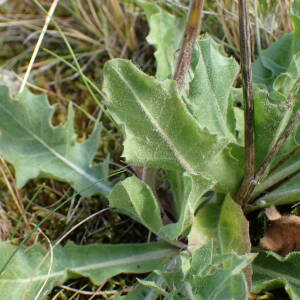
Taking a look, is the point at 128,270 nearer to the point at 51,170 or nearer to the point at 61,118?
the point at 51,170

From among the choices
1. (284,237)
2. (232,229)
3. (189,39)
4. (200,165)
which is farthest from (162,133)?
(284,237)

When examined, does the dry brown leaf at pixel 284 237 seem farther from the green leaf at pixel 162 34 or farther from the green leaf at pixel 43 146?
the green leaf at pixel 162 34

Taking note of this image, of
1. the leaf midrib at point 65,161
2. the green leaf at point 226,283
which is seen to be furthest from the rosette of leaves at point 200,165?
the leaf midrib at point 65,161

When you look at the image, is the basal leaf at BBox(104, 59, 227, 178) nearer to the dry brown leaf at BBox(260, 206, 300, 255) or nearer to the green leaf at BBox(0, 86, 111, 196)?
the dry brown leaf at BBox(260, 206, 300, 255)

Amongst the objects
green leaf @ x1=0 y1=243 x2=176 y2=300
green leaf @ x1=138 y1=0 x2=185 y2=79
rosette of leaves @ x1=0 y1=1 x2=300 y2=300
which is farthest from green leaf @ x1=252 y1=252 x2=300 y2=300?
green leaf @ x1=138 y1=0 x2=185 y2=79

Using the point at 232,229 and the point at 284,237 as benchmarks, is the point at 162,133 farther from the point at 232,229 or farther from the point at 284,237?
the point at 284,237

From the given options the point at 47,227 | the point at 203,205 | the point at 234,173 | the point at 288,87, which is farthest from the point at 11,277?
the point at 288,87
